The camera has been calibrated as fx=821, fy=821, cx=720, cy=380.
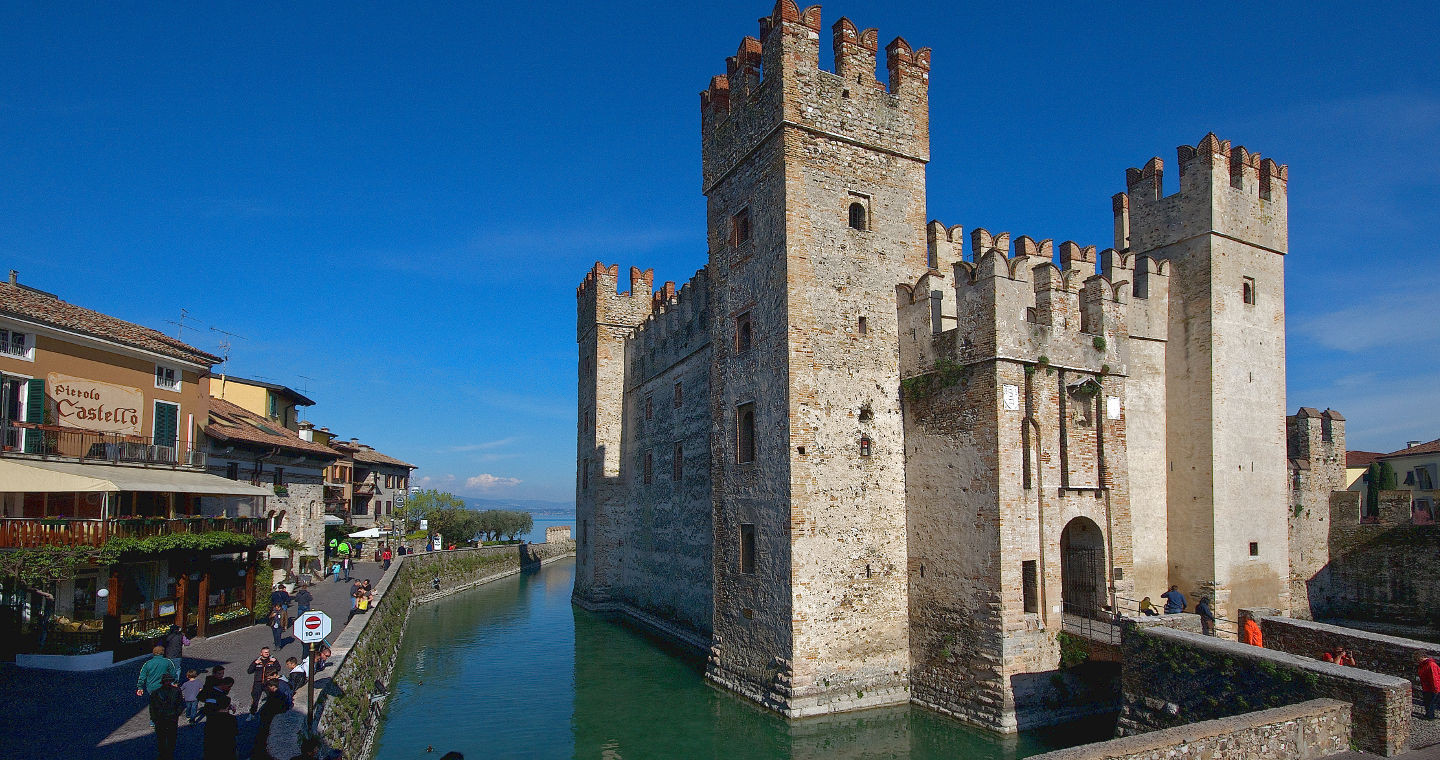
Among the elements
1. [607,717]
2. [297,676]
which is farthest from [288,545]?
[297,676]

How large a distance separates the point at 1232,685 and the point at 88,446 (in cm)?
2416

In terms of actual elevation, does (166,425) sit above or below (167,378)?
below

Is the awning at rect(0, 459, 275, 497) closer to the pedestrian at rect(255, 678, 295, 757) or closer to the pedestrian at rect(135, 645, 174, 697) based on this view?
the pedestrian at rect(135, 645, 174, 697)

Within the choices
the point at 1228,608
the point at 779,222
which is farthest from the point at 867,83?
the point at 1228,608

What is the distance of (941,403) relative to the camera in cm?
1800

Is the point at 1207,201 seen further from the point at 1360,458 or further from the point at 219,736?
the point at 1360,458

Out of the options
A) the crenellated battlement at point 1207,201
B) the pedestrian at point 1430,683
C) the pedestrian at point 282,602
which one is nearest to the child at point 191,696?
the pedestrian at point 282,602

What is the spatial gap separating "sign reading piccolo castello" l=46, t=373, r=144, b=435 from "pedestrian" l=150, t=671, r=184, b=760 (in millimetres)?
11353

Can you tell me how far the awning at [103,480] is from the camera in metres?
16.0

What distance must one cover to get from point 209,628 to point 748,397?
14281mm

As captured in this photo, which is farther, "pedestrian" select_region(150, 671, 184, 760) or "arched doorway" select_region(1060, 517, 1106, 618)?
"arched doorway" select_region(1060, 517, 1106, 618)

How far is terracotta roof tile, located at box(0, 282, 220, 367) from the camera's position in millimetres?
18453

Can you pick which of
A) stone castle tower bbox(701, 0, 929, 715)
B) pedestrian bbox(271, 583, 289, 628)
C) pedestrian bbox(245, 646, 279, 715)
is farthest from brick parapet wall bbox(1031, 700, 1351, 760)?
pedestrian bbox(271, 583, 289, 628)

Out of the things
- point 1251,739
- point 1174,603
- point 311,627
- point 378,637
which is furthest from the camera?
point 378,637
